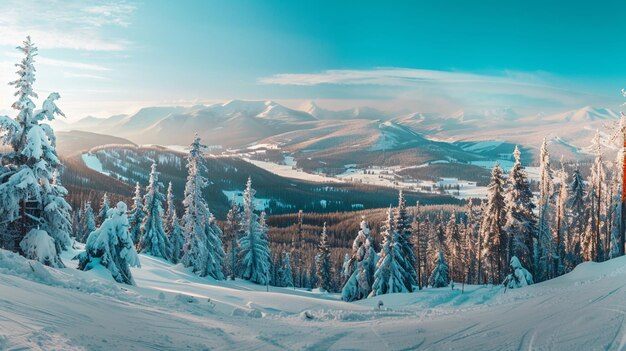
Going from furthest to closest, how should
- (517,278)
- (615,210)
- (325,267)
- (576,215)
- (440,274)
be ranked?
(325,267)
(440,274)
(576,215)
(615,210)
(517,278)

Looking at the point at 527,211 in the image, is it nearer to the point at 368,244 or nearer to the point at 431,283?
the point at 368,244

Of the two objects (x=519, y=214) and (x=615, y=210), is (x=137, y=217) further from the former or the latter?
(x=615, y=210)

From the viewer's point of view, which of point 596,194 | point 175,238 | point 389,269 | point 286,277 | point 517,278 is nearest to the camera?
point 517,278

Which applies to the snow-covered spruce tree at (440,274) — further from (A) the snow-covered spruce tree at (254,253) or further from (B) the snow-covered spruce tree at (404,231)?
(A) the snow-covered spruce tree at (254,253)

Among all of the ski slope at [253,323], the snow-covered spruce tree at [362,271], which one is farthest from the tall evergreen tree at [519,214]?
the ski slope at [253,323]

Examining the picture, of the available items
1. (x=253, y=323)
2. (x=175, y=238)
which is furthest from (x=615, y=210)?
(x=175, y=238)

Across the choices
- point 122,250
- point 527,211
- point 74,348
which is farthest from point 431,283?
point 74,348

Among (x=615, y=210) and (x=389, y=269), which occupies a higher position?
(x=615, y=210)
